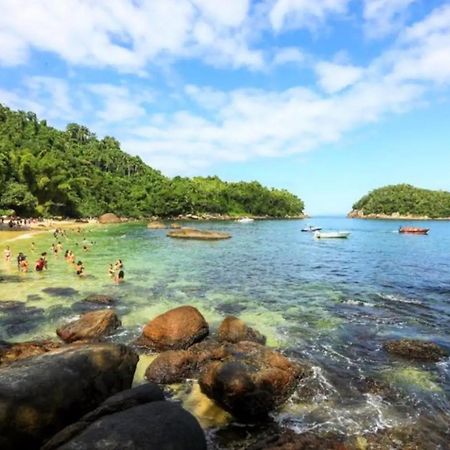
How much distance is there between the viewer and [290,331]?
63.5ft

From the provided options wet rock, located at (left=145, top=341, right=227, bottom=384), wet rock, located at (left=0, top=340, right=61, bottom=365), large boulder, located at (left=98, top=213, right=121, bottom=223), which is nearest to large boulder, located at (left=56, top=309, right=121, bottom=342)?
wet rock, located at (left=0, top=340, right=61, bottom=365)

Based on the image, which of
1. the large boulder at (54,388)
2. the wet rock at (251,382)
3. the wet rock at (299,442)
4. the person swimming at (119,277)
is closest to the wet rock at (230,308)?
the wet rock at (251,382)

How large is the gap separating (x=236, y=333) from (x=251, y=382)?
5.69m

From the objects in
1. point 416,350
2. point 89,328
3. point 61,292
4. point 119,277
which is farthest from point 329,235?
point 89,328

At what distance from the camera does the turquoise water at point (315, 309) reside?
11.9 metres

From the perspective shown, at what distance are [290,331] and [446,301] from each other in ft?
46.4

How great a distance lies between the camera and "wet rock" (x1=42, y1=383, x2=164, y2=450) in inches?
299

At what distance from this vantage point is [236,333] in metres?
17.0

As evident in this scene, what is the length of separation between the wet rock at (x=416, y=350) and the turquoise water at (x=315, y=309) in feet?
1.62

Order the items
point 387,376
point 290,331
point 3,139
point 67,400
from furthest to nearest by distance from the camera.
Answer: point 3,139 < point 290,331 < point 387,376 < point 67,400

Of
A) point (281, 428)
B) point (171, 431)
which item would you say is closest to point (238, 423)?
point (281, 428)

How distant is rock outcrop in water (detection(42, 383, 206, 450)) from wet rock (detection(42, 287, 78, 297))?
62.3ft

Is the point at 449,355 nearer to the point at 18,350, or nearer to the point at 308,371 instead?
the point at 308,371

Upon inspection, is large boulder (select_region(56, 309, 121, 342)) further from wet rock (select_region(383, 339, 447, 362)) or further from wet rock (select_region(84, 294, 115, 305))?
wet rock (select_region(383, 339, 447, 362))
